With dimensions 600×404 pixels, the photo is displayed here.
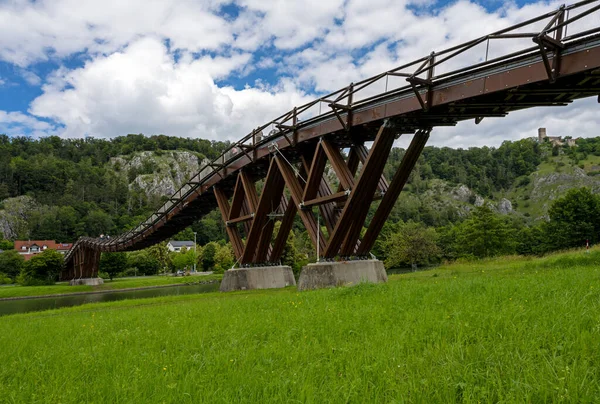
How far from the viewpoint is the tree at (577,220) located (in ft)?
265

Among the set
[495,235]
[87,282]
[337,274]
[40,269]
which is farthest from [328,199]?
[40,269]

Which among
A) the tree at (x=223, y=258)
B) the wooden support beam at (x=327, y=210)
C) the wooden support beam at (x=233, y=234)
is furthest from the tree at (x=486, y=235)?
the wooden support beam at (x=327, y=210)

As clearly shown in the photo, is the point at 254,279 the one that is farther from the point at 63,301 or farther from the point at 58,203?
the point at 58,203

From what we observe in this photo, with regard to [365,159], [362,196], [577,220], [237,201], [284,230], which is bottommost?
[284,230]

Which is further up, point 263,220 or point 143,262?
point 263,220

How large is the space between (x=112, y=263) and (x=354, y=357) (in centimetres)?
10206

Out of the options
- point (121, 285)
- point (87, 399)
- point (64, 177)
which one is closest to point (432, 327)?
point (87, 399)

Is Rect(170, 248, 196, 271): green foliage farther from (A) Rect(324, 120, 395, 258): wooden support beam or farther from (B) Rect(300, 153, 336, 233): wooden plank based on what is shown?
(A) Rect(324, 120, 395, 258): wooden support beam

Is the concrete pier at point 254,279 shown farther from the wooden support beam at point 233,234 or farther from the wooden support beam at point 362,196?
the wooden support beam at point 362,196

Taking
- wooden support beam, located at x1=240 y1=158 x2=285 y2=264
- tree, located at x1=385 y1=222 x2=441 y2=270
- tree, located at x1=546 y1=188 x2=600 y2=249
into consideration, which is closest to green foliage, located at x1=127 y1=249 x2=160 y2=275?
tree, located at x1=385 y1=222 x2=441 y2=270

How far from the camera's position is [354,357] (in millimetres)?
5613

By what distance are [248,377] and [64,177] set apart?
8633 inches

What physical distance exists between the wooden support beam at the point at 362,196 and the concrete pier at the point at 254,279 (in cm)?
958

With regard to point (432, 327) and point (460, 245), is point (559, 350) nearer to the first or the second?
point (432, 327)
